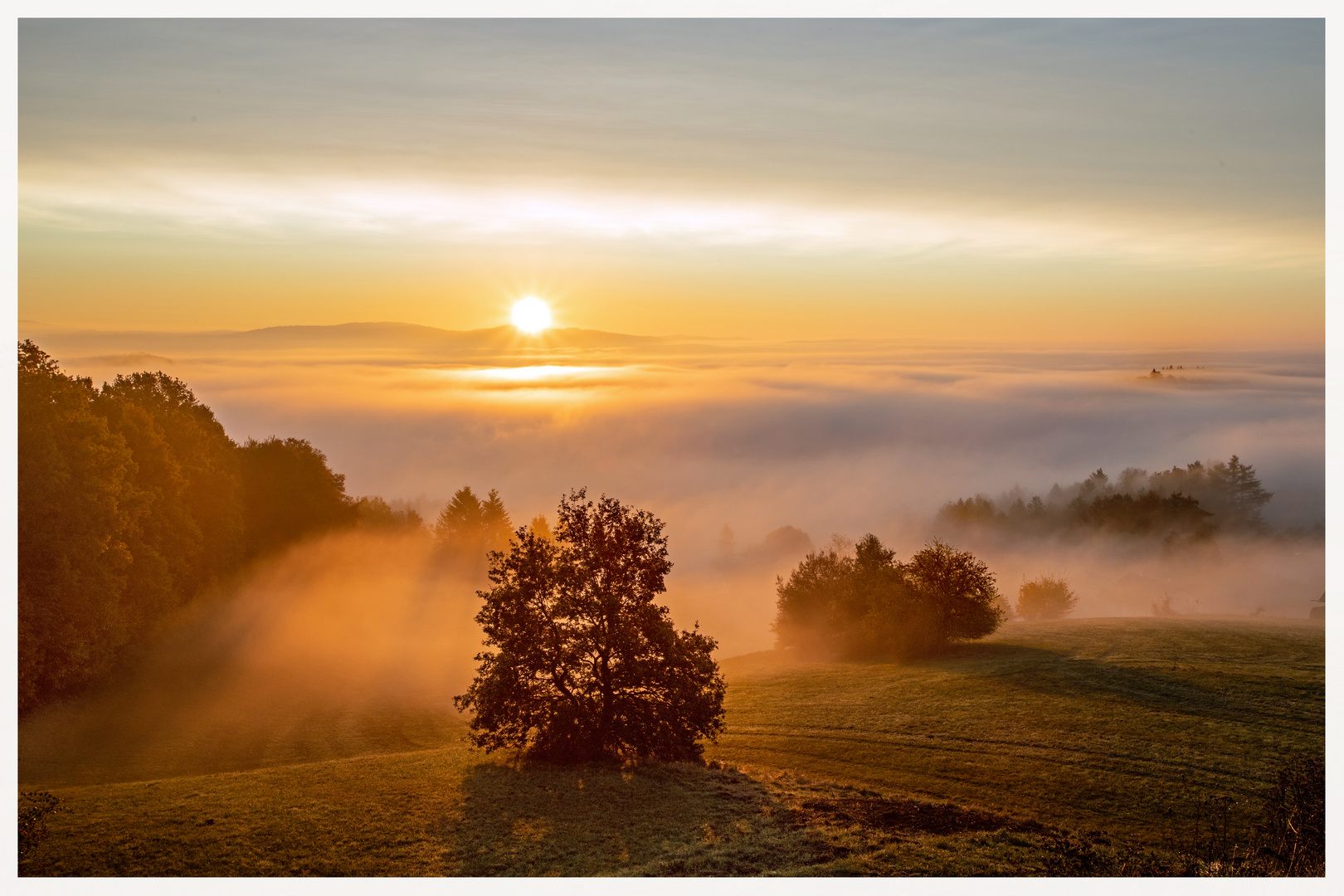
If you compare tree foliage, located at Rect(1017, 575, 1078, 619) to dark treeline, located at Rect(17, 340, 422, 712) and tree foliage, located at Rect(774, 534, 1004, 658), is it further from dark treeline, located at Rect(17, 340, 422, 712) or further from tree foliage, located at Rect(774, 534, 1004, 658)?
dark treeline, located at Rect(17, 340, 422, 712)

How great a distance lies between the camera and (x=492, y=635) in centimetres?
3262

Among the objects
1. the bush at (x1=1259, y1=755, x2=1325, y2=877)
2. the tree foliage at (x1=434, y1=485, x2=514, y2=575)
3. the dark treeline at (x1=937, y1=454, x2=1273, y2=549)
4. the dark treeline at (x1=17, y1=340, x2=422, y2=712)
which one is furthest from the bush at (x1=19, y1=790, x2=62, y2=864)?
the dark treeline at (x1=937, y1=454, x2=1273, y2=549)

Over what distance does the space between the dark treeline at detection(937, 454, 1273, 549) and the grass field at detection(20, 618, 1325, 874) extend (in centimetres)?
7648

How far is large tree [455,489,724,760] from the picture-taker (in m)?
32.1

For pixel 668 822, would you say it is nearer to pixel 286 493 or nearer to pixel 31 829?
pixel 31 829

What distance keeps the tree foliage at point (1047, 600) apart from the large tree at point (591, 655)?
101036 millimetres

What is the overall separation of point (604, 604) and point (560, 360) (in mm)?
149467

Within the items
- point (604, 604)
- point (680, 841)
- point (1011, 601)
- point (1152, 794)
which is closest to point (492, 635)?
point (604, 604)

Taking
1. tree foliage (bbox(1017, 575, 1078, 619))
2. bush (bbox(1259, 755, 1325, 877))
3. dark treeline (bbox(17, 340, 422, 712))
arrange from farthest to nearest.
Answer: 1. tree foliage (bbox(1017, 575, 1078, 619))
2. dark treeline (bbox(17, 340, 422, 712))
3. bush (bbox(1259, 755, 1325, 877))

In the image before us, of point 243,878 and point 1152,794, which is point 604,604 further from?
point 1152,794

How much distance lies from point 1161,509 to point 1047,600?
64.2 feet

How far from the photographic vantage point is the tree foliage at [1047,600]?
4788 inches

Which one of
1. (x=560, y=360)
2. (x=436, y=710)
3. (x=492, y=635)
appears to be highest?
(x=560, y=360)

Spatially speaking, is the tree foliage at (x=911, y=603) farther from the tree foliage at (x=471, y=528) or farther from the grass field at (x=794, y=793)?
the tree foliage at (x=471, y=528)
